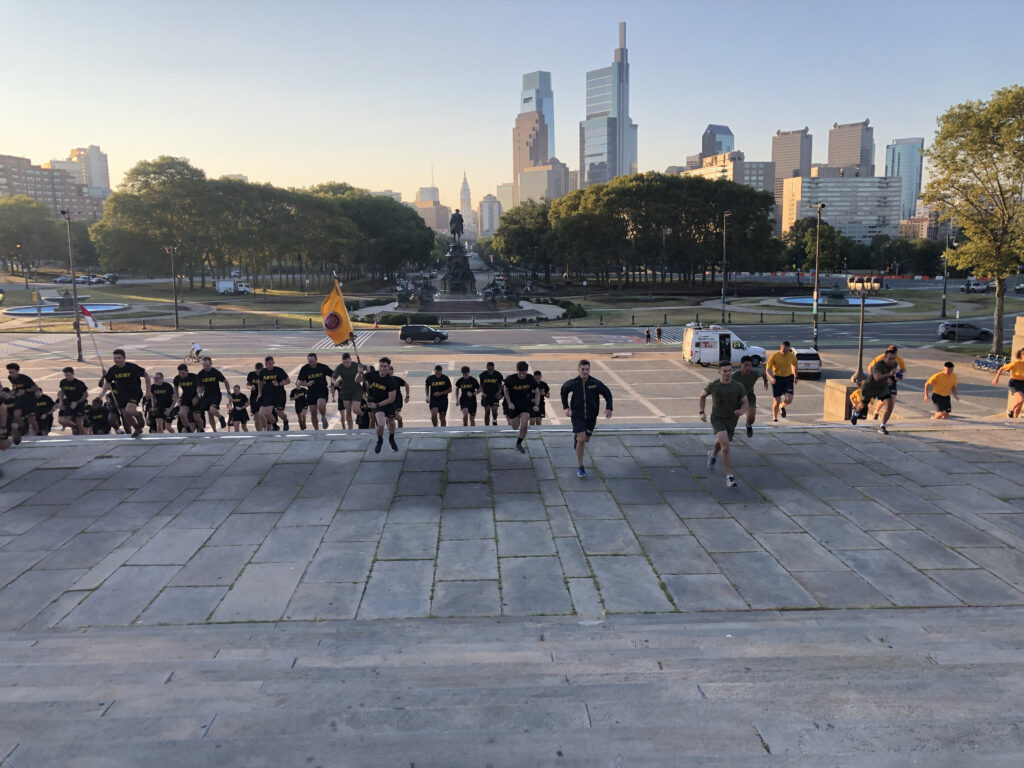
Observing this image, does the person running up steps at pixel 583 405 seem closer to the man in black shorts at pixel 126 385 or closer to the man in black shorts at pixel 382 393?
the man in black shorts at pixel 382 393

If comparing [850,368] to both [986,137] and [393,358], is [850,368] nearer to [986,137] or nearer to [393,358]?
[986,137]

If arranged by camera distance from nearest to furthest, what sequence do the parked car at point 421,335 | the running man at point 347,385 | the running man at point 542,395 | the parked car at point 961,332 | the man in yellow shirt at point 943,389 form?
the running man at point 542,395 < the running man at point 347,385 < the man in yellow shirt at point 943,389 < the parked car at point 961,332 < the parked car at point 421,335

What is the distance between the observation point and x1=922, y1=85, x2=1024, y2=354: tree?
90.4ft

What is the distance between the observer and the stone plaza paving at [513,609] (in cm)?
483

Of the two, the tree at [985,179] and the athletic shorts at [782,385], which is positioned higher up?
the tree at [985,179]

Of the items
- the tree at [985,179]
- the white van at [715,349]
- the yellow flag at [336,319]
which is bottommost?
the white van at [715,349]

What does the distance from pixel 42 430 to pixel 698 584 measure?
13.3m

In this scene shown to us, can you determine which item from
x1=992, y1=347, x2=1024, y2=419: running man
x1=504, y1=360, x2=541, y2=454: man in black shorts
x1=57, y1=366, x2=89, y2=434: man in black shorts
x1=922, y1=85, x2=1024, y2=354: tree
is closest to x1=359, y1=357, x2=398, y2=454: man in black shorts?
x1=504, y1=360, x2=541, y2=454: man in black shorts

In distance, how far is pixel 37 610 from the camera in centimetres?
670

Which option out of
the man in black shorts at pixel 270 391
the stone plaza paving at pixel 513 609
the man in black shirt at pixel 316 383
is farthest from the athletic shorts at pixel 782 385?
the man in black shorts at pixel 270 391

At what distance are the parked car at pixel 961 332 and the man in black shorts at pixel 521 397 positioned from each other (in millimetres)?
35818

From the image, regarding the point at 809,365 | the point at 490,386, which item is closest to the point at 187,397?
the point at 490,386

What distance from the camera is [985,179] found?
28688 millimetres

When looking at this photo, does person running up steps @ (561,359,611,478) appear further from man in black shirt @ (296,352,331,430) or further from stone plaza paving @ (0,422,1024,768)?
man in black shirt @ (296,352,331,430)
